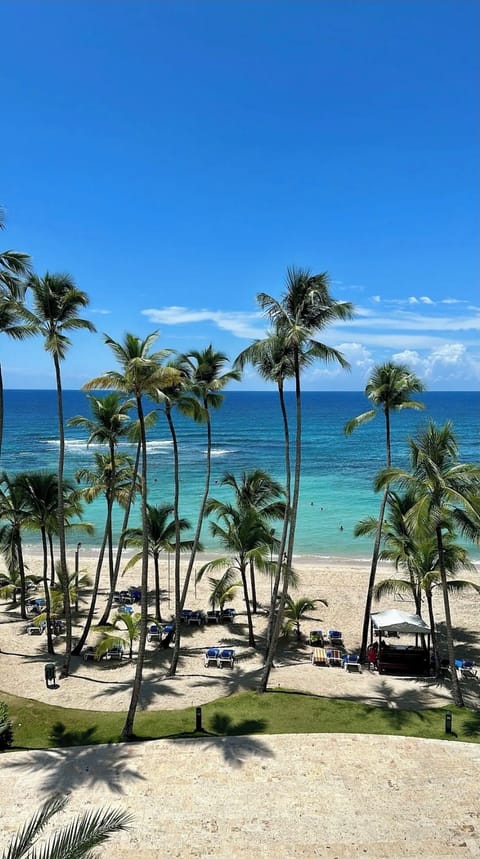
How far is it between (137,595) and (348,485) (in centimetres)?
3673

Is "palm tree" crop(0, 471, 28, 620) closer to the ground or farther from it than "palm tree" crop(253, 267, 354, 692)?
closer to the ground

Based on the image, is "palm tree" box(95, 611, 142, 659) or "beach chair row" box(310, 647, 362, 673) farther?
"beach chair row" box(310, 647, 362, 673)

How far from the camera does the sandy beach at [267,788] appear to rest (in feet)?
27.4

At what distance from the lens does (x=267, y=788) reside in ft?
32.0

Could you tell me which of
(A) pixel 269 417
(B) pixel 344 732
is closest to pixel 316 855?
(B) pixel 344 732

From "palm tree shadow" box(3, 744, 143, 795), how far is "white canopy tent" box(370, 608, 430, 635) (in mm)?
8903

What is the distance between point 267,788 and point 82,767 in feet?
12.7

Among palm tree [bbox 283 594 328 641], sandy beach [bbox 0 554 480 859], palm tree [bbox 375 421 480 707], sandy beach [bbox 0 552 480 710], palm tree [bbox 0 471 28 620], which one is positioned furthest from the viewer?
palm tree [bbox 283 594 328 641]

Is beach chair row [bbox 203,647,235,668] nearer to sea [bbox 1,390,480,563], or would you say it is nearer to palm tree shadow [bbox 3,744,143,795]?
palm tree shadow [bbox 3,744,143,795]

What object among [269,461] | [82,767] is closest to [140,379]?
[82,767]

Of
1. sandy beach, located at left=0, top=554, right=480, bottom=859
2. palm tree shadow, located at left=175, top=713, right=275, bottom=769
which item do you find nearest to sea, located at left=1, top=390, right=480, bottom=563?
sandy beach, located at left=0, top=554, right=480, bottom=859

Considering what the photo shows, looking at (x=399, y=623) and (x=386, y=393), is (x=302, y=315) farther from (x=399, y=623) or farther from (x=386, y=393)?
(x=399, y=623)

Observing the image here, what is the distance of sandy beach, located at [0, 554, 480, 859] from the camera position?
834 centimetres

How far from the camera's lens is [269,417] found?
488 ft
